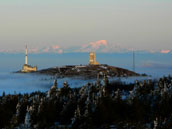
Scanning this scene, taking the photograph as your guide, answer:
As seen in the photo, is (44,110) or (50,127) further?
(44,110)

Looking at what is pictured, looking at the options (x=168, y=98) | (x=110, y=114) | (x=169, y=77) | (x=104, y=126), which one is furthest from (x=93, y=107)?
(x=169, y=77)

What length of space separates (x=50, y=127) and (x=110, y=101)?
1628cm

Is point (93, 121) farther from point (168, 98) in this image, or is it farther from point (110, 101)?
point (168, 98)

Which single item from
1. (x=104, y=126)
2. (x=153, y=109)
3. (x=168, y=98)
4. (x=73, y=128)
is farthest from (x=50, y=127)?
(x=168, y=98)

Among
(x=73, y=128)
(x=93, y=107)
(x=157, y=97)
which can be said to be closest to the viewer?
(x=73, y=128)

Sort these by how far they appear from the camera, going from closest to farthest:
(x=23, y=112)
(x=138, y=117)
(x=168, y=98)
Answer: (x=138, y=117) < (x=168, y=98) < (x=23, y=112)

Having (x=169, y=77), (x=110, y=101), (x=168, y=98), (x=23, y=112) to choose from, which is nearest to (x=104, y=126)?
(x=110, y=101)

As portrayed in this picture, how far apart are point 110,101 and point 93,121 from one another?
10541 millimetres

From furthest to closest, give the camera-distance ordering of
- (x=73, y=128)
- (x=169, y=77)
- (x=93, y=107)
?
(x=169, y=77)
(x=93, y=107)
(x=73, y=128)

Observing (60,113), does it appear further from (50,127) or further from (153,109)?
(153,109)

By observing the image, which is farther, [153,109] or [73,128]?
[153,109]

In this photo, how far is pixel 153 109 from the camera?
68.2 meters

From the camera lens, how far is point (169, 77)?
12569cm

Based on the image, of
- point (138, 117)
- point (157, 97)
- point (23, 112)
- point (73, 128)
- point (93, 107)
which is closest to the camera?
point (73, 128)
